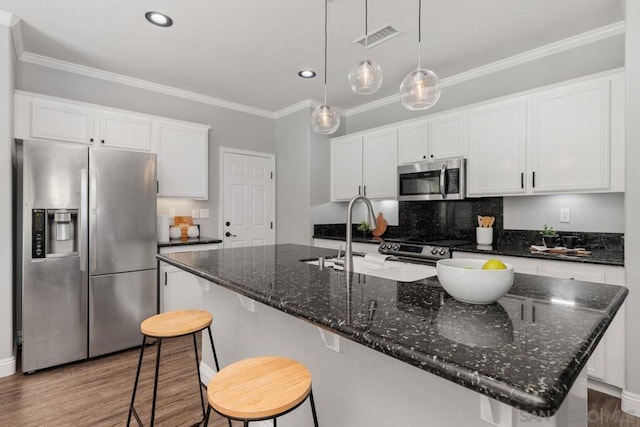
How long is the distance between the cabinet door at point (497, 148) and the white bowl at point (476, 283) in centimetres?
223

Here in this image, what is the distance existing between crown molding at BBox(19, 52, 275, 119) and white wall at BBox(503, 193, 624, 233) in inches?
137

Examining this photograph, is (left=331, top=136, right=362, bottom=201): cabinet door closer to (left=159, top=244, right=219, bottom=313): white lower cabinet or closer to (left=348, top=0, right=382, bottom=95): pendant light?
(left=159, top=244, right=219, bottom=313): white lower cabinet

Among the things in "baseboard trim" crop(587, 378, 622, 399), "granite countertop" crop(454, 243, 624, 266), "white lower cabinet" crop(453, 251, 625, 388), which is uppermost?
"granite countertop" crop(454, 243, 624, 266)

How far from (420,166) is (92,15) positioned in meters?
3.14

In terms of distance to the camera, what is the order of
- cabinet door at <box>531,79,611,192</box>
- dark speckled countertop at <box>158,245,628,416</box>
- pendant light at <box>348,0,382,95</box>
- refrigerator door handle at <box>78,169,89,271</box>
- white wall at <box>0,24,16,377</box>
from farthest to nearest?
refrigerator door handle at <box>78,169,89,271</box>, white wall at <box>0,24,16,377</box>, cabinet door at <box>531,79,611,192</box>, pendant light at <box>348,0,382,95</box>, dark speckled countertop at <box>158,245,628,416</box>

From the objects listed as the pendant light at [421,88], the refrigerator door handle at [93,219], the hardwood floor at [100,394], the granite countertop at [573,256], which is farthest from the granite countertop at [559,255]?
the refrigerator door handle at [93,219]

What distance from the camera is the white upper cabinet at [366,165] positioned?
12.9 feet

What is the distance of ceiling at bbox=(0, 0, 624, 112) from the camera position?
2414 mm

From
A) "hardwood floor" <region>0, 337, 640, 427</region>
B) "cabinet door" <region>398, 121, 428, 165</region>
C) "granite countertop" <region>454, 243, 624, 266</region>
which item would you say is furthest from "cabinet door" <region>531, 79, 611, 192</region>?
"hardwood floor" <region>0, 337, 640, 427</region>

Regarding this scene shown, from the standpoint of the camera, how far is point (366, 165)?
419cm

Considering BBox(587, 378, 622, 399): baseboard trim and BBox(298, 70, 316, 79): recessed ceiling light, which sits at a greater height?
BBox(298, 70, 316, 79): recessed ceiling light

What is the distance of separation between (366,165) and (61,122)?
3175mm

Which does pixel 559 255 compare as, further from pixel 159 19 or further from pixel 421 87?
pixel 159 19

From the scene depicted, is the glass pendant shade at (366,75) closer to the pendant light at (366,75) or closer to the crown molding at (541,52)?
the pendant light at (366,75)
